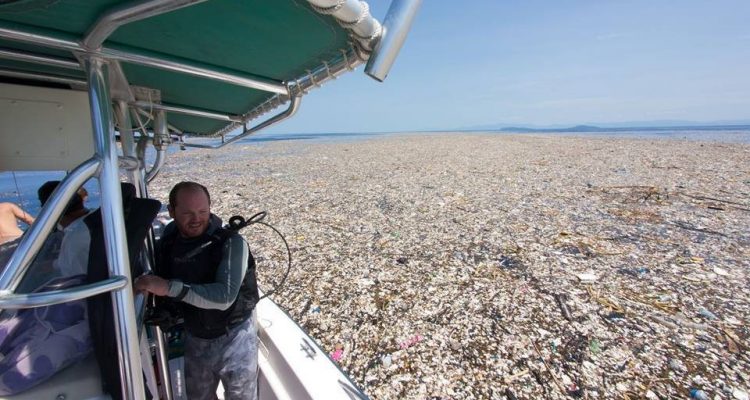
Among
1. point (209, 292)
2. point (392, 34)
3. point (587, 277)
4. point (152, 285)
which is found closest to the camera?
point (392, 34)

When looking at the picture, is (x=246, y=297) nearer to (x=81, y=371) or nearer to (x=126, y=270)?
(x=81, y=371)

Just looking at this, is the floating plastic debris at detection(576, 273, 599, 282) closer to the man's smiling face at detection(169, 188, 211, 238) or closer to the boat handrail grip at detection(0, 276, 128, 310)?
the man's smiling face at detection(169, 188, 211, 238)

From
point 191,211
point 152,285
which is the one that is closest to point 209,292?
point 152,285

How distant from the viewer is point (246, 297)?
2219 mm

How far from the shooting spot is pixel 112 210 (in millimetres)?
1148

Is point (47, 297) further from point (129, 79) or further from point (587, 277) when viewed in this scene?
point (587, 277)

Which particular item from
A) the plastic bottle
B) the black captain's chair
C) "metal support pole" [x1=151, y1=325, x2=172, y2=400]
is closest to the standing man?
"metal support pole" [x1=151, y1=325, x2=172, y2=400]

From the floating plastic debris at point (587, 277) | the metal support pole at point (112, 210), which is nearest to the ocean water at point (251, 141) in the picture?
the metal support pole at point (112, 210)

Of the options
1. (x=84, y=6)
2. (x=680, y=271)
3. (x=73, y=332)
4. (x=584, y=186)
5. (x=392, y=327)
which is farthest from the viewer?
(x=584, y=186)

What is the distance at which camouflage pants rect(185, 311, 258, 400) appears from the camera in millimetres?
2209

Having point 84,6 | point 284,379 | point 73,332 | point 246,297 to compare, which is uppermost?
point 84,6

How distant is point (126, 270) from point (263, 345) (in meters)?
1.63

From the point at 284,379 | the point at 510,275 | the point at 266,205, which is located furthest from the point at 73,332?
the point at 266,205

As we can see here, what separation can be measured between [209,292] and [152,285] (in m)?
0.30
